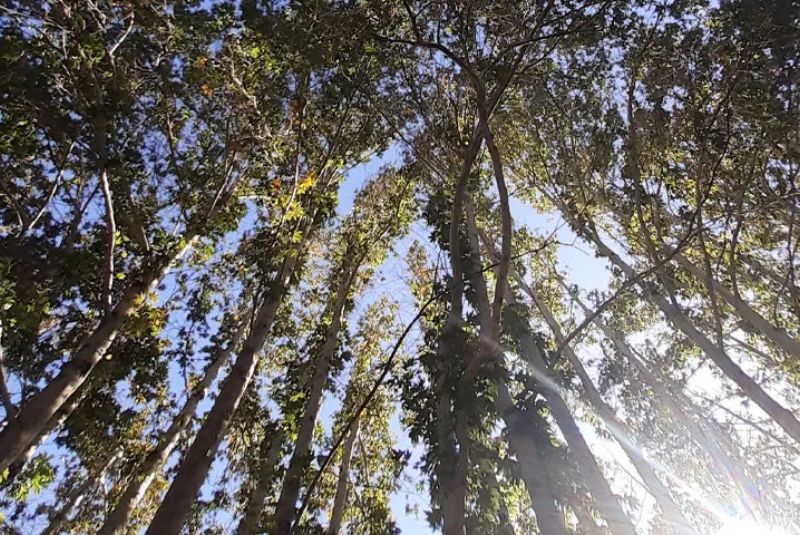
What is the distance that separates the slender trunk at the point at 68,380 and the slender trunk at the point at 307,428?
8.93ft

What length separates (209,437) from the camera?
479cm

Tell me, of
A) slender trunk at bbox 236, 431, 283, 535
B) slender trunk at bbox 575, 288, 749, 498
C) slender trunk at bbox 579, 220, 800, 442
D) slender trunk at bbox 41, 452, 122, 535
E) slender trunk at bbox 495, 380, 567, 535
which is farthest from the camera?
slender trunk at bbox 575, 288, 749, 498

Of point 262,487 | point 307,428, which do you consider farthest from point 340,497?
point 307,428

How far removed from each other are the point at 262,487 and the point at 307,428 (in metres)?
1.26

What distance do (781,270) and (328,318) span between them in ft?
33.6

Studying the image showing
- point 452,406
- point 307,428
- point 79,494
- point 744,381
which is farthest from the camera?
point 79,494

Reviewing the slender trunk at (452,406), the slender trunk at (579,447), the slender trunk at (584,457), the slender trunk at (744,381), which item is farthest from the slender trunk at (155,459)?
the slender trunk at (744,381)

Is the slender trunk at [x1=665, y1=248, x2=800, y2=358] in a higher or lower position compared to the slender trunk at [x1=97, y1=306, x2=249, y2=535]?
higher

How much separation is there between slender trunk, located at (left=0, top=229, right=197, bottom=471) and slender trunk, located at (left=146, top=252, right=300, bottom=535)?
1.55 m

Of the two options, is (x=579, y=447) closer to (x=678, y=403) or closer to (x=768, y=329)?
(x=768, y=329)

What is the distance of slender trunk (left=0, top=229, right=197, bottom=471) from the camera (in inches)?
190

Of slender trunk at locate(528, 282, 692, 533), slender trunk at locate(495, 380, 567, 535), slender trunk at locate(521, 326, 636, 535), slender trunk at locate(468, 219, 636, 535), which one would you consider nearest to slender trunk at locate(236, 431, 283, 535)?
slender trunk at locate(495, 380, 567, 535)

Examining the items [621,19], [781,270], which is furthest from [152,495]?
[781,270]

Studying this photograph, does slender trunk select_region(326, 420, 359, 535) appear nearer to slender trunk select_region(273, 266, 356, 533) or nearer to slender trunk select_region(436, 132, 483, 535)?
slender trunk select_region(273, 266, 356, 533)
